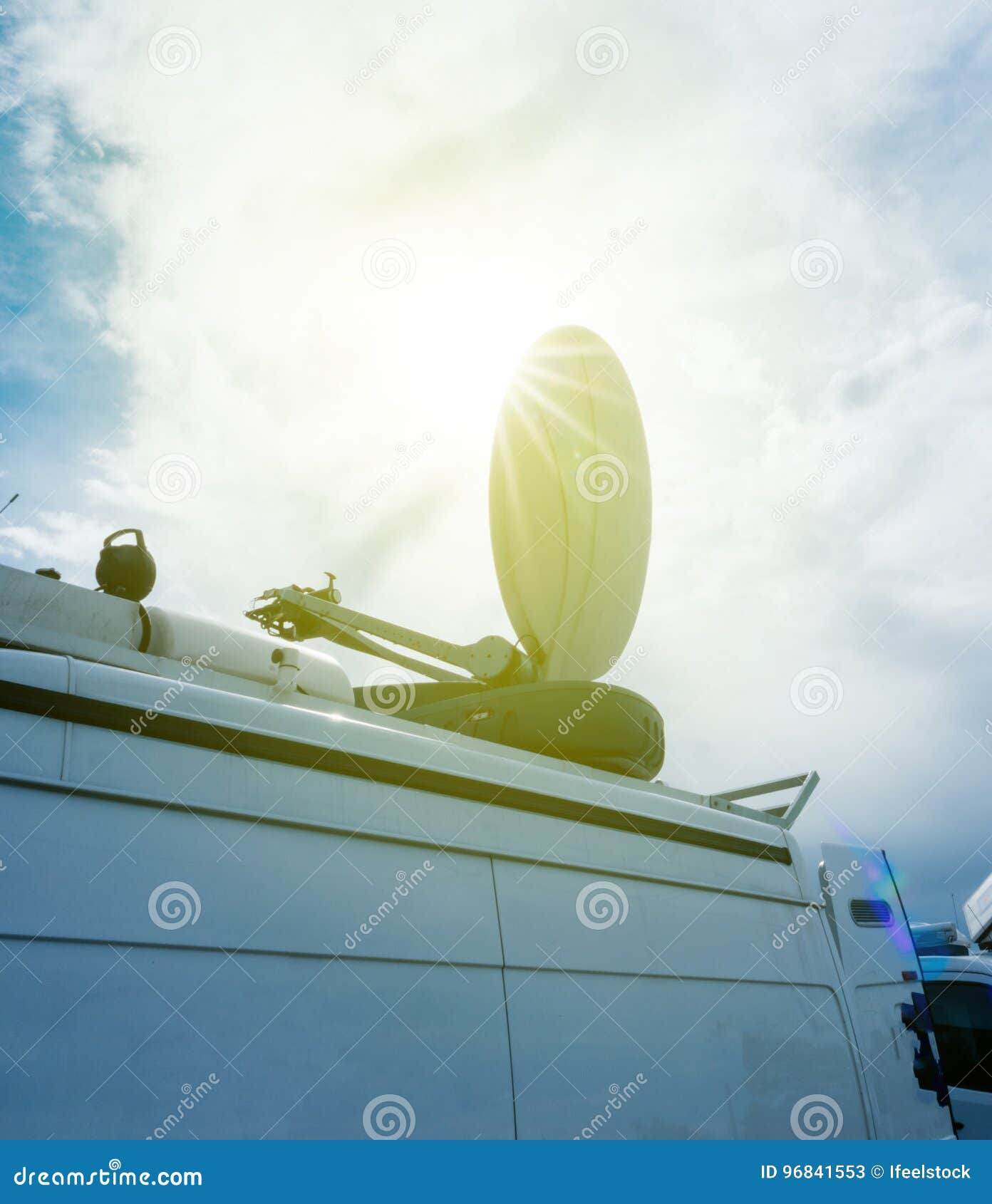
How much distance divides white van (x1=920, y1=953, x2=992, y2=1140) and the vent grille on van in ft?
5.22

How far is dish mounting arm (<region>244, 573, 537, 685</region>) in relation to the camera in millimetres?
4891

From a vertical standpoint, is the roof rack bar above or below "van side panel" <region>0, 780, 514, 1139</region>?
above

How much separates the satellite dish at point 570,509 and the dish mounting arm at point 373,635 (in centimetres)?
22

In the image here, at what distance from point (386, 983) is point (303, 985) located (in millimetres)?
246

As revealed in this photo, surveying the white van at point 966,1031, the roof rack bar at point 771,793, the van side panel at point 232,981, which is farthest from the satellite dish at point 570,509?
the white van at point 966,1031

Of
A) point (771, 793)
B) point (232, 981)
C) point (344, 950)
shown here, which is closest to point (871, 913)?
point (771, 793)

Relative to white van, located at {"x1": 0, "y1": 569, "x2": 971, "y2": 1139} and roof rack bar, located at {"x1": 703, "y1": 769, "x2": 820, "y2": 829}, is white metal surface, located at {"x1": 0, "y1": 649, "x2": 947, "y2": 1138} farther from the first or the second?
roof rack bar, located at {"x1": 703, "y1": 769, "x2": 820, "y2": 829}

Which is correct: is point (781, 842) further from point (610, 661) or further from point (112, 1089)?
point (112, 1089)

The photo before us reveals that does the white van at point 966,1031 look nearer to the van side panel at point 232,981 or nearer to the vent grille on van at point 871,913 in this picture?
the vent grille on van at point 871,913

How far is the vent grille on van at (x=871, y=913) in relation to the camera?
4258mm

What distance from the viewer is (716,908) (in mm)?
3514

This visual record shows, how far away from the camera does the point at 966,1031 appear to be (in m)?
5.87

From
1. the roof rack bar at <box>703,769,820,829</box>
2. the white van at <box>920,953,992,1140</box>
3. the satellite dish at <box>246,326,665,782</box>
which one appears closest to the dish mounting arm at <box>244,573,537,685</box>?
the satellite dish at <box>246,326,665,782</box>

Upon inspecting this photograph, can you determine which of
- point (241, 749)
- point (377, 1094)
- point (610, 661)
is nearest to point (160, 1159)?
point (377, 1094)
